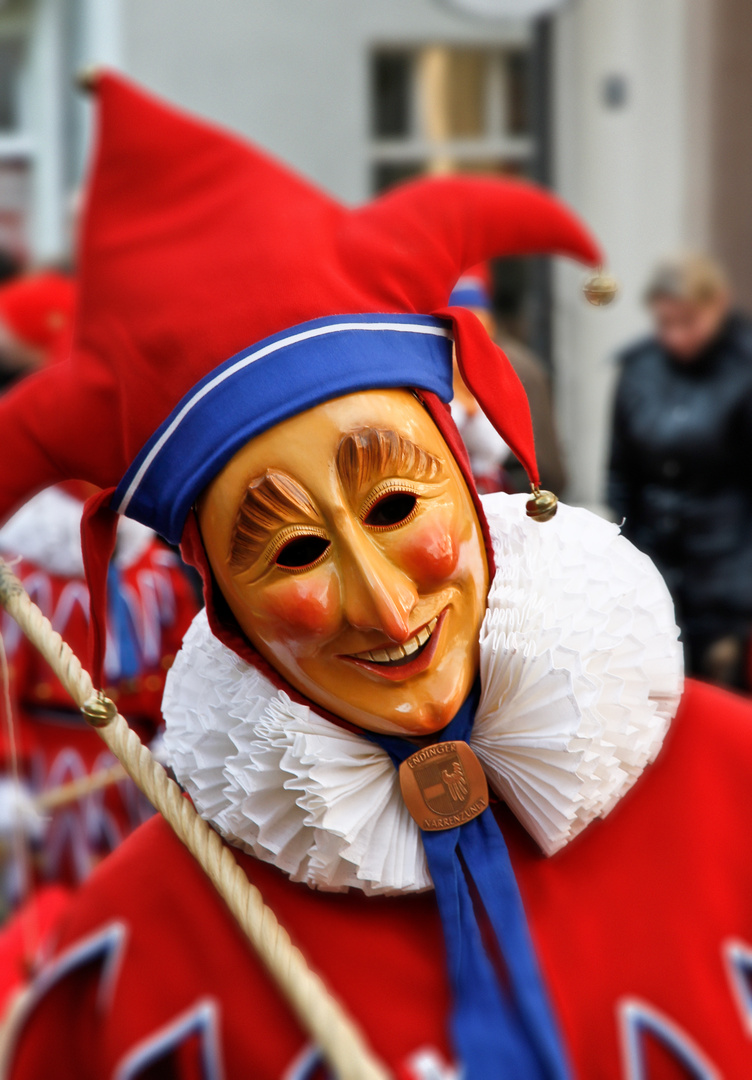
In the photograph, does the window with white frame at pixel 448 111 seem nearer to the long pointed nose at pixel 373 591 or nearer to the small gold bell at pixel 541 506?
the small gold bell at pixel 541 506

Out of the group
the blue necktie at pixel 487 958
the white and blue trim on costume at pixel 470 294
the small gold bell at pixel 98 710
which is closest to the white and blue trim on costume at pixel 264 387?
the small gold bell at pixel 98 710

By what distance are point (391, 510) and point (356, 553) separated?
84 millimetres

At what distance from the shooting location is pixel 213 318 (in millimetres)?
1575

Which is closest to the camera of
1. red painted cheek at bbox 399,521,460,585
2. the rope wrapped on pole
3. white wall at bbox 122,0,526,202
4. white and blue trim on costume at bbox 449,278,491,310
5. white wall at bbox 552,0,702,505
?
the rope wrapped on pole

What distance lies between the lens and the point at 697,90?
7.14m

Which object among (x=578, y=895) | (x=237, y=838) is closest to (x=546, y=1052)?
(x=578, y=895)

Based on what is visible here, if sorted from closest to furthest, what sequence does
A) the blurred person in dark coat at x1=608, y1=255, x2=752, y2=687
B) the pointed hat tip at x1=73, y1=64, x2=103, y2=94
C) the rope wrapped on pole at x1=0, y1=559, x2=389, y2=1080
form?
1. the rope wrapped on pole at x1=0, y1=559, x2=389, y2=1080
2. the pointed hat tip at x1=73, y1=64, x2=103, y2=94
3. the blurred person in dark coat at x1=608, y1=255, x2=752, y2=687

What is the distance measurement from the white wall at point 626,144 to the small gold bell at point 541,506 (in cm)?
551

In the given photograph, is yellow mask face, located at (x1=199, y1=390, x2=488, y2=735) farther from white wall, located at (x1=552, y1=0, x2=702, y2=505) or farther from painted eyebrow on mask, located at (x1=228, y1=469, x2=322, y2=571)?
white wall, located at (x1=552, y1=0, x2=702, y2=505)

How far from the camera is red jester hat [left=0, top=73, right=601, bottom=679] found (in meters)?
1.56

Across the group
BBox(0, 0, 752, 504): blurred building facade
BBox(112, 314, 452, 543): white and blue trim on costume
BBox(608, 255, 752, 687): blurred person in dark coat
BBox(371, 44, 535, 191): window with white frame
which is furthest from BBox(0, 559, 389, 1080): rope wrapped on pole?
BBox(371, 44, 535, 191): window with white frame

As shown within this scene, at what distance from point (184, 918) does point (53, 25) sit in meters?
7.23

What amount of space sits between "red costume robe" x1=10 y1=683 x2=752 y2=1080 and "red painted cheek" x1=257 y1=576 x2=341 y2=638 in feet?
1.07

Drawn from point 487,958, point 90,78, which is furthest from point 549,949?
point 90,78
